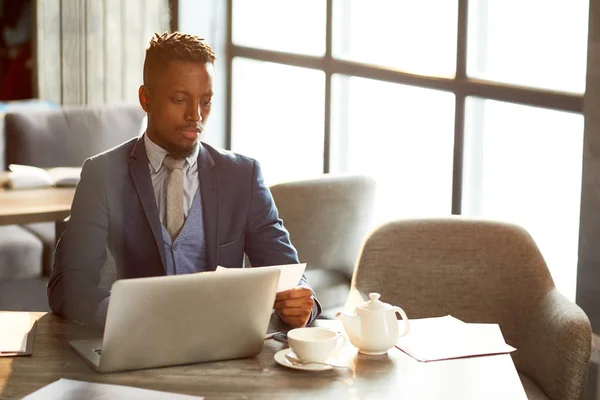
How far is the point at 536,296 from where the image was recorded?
2.55 metres

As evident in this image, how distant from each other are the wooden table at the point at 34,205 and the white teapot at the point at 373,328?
1763 mm

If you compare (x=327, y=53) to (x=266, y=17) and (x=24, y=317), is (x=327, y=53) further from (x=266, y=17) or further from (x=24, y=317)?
(x=24, y=317)

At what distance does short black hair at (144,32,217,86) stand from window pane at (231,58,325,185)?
6.64 feet

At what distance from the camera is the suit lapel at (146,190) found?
2.19m

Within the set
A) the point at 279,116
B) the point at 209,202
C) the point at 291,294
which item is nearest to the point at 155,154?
the point at 209,202

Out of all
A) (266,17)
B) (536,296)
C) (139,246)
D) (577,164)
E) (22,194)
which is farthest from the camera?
(266,17)

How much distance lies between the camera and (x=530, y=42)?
10.2 ft

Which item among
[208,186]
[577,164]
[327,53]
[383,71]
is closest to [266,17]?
[327,53]

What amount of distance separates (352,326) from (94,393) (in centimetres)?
53

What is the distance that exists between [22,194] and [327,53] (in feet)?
4.81

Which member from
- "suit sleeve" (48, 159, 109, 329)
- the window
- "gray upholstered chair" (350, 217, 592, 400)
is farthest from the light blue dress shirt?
the window

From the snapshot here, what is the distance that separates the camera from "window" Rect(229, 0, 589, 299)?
9.82ft

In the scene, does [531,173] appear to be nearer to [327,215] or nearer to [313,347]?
[327,215]

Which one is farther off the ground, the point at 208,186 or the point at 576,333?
the point at 208,186
